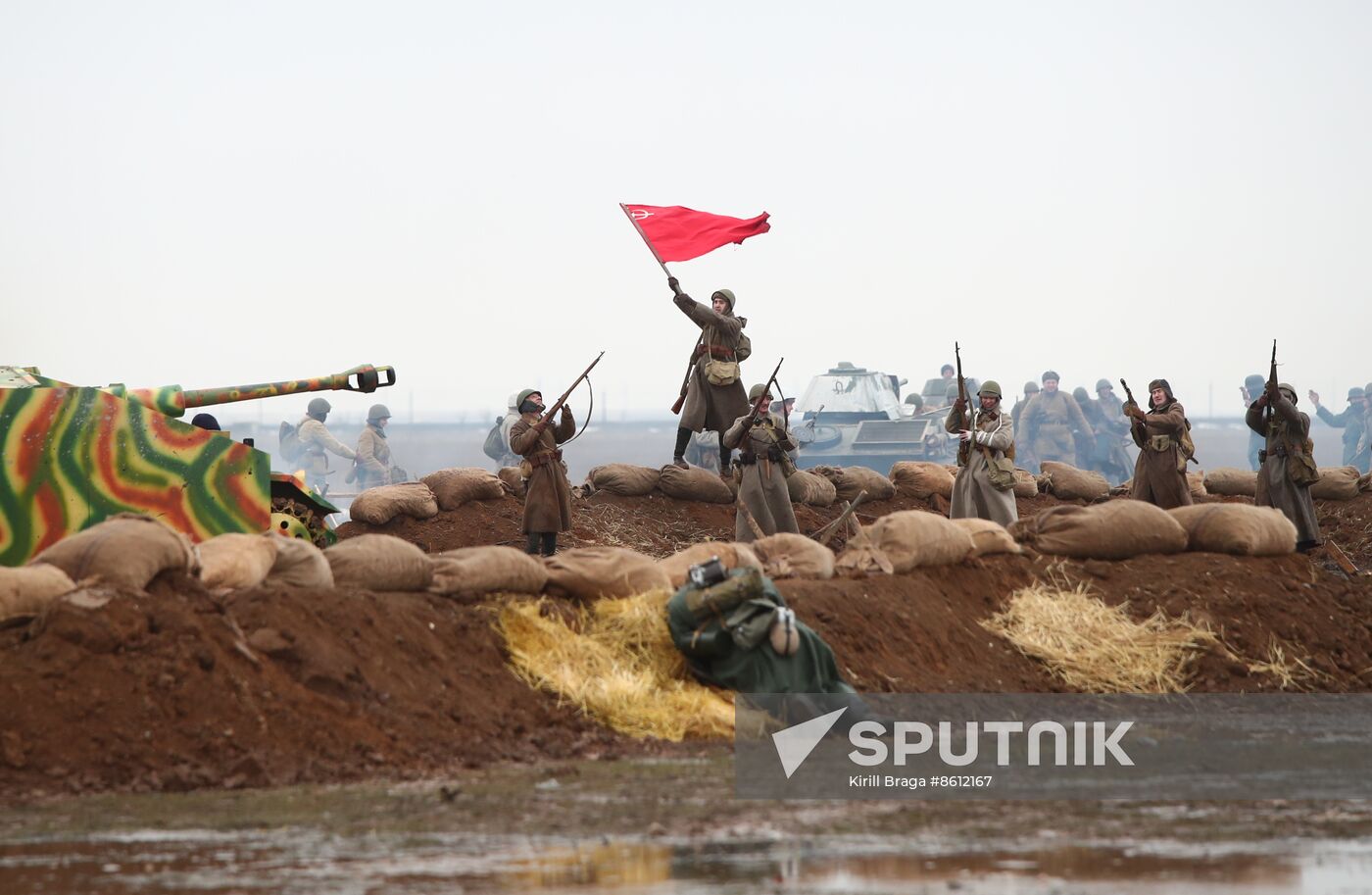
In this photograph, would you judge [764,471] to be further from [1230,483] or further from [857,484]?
[1230,483]

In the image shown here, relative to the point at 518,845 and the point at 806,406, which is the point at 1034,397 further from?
the point at 518,845

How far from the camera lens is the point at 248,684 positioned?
331 inches

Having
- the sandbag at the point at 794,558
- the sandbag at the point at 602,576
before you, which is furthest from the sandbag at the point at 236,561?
the sandbag at the point at 794,558

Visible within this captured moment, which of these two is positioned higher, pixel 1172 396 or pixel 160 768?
pixel 1172 396

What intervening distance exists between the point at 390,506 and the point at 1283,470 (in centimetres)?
828

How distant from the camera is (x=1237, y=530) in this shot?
13.0 meters

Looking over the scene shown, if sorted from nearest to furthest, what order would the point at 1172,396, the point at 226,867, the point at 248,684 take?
the point at 226,867 → the point at 248,684 → the point at 1172,396

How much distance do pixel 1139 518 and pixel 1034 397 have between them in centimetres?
1773

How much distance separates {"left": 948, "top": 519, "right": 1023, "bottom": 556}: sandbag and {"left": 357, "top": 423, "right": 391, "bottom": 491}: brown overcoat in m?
12.9

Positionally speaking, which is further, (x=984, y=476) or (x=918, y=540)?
(x=984, y=476)

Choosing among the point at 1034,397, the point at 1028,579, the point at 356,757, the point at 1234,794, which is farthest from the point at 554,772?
the point at 1034,397

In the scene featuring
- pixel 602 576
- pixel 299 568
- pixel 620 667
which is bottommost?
pixel 620 667

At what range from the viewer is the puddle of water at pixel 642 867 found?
6.04 m

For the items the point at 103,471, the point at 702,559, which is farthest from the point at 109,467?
the point at 702,559
